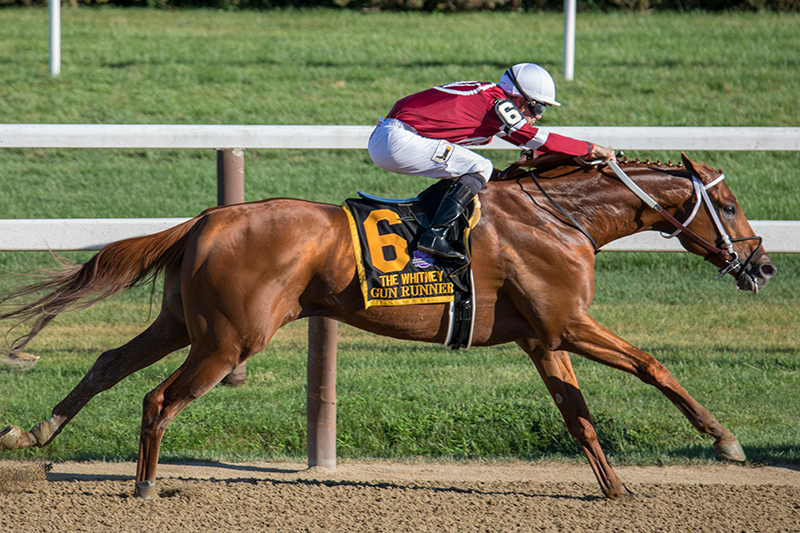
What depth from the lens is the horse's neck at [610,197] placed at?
4.40 m

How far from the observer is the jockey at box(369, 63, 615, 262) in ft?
14.0

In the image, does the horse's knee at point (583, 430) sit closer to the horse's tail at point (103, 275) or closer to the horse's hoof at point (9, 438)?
the horse's tail at point (103, 275)

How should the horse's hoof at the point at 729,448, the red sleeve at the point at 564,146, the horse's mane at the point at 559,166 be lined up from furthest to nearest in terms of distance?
the horse's mane at the point at 559,166, the red sleeve at the point at 564,146, the horse's hoof at the point at 729,448

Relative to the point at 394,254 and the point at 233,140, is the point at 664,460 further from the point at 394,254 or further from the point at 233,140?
the point at 233,140

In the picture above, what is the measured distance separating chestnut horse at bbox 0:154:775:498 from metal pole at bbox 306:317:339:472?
62 centimetres

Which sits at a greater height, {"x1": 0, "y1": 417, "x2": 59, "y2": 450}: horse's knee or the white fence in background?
A: the white fence in background

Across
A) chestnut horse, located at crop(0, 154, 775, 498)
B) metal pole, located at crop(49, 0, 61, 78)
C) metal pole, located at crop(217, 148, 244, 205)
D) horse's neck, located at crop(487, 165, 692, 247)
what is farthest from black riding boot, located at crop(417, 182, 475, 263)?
metal pole, located at crop(49, 0, 61, 78)

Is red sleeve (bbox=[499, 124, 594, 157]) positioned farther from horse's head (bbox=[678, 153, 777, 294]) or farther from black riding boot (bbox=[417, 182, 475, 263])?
horse's head (bbox=[678, 153, 777, 294])

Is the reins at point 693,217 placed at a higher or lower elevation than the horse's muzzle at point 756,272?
higher

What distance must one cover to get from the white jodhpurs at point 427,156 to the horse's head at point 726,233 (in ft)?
3.43

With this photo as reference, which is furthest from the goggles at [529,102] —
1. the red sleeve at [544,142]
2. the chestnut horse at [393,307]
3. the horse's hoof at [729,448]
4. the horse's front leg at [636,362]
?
the horse's hoof at [729,448]

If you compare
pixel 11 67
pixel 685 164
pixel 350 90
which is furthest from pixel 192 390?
pixel 11 67

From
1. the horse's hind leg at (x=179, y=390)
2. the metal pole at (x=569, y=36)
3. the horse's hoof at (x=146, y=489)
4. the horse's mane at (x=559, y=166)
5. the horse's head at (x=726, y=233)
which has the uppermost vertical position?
the metal pole at (x=569, y=36)

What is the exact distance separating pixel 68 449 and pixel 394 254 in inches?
92.9
